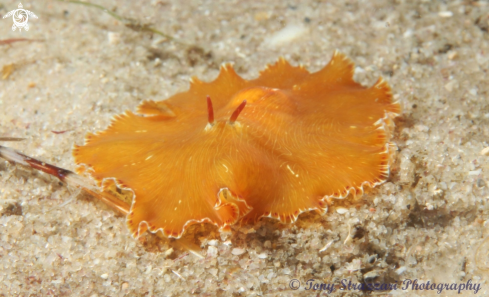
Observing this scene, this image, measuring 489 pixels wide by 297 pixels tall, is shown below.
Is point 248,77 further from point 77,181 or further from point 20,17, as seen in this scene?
point 20,17

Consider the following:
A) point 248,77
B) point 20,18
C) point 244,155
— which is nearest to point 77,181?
point 244,155

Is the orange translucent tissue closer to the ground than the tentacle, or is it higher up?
higher up

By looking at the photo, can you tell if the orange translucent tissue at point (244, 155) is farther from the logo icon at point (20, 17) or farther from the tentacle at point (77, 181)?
the logo icon at point (20, 17)

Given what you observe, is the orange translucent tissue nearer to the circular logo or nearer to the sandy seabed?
the sandy seabed

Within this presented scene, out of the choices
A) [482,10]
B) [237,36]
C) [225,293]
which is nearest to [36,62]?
[237,36]

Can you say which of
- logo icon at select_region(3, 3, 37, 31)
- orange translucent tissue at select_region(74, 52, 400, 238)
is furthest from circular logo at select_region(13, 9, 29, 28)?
Result: orange translucent tissue at select_region(74, 52, 400, 238)

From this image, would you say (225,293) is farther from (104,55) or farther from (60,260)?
(104,55)

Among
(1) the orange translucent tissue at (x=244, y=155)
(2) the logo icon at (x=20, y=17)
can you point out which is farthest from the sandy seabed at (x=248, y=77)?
(1) the orange translucent tissue at (x=244, y=155)
